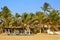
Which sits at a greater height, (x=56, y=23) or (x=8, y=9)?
(x=8, y=9)

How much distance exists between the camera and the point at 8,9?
153ft

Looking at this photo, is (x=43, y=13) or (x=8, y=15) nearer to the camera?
(x=43, y=13)

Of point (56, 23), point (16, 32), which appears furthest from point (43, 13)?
point (16, 32)

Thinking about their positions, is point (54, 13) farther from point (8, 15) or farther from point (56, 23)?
→ point (8, 15)

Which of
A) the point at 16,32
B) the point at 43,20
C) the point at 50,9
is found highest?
the point at 50,9

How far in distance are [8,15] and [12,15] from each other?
1182mm

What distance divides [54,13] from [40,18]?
11.6ft

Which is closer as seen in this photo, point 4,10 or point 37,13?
point 37,13

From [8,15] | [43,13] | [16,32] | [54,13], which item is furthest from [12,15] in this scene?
[54,13]

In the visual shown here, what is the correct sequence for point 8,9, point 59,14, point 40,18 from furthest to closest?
1. point 8,9
2. point 59,14
3. point 40,18

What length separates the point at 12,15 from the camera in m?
45.8

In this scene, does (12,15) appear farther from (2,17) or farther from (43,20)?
(43,20)

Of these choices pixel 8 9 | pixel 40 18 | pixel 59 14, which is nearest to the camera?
pixel 40 18

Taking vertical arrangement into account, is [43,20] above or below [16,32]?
above
